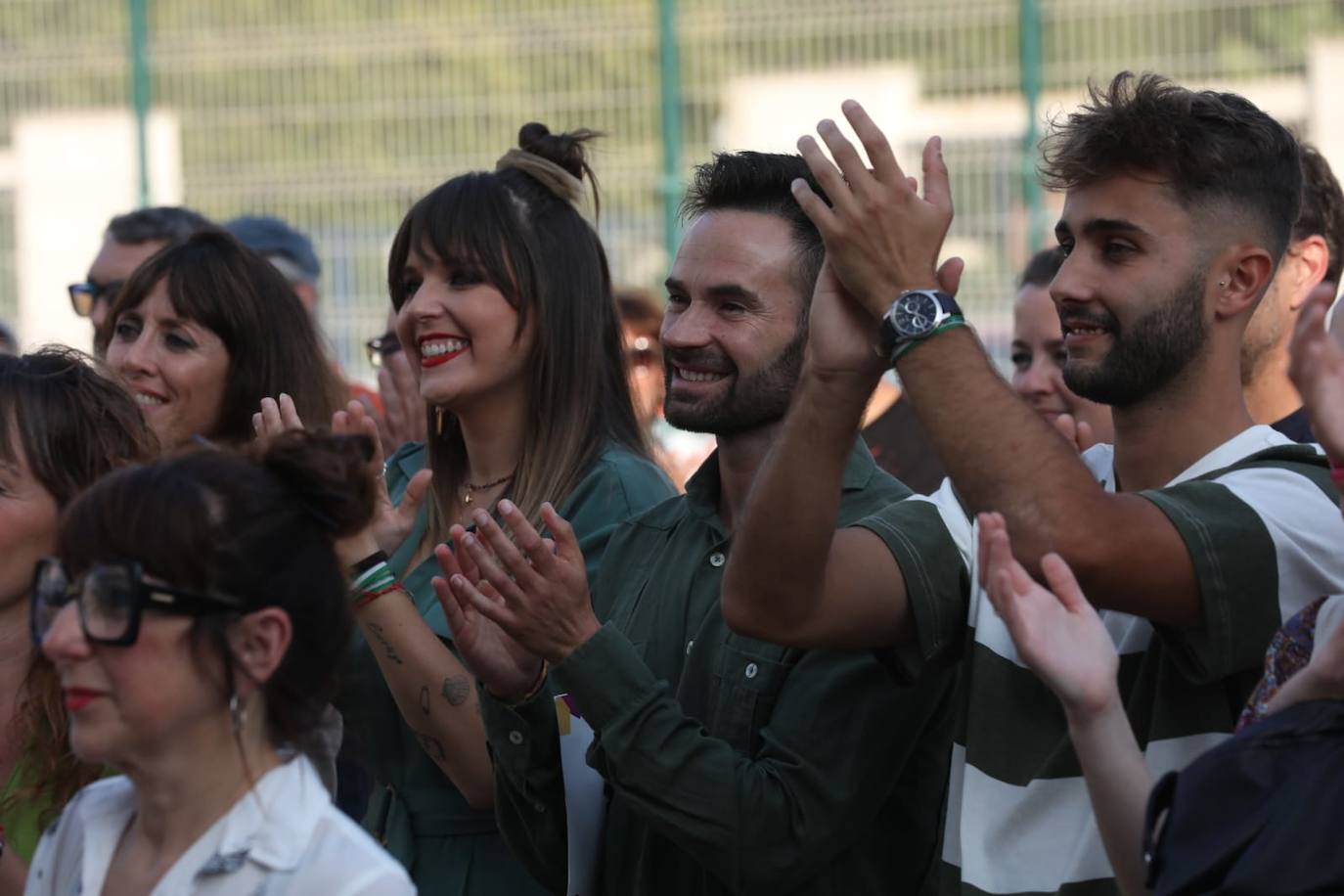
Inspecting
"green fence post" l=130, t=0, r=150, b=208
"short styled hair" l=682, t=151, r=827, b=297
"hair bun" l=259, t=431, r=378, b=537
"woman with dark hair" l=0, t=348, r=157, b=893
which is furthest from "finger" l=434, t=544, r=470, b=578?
"green fence post" l=130, t=0, r=150, b=208

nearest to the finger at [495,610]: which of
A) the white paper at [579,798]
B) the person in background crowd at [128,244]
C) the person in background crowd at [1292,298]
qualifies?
the white paper at [579,798]

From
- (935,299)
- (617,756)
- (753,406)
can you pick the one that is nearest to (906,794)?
(617,756)

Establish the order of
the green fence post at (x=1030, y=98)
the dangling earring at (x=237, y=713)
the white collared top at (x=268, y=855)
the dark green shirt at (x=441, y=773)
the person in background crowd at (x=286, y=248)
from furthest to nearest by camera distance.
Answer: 1. the green fence post at (x=1030, y=98)
2. the person in background crowd at (x=286, y=248)
3. the dark green shirt at (x=441, y=773)
4. the dangling earring at (x=237, y=713)
5. the white collared top at (x=268, y=855)

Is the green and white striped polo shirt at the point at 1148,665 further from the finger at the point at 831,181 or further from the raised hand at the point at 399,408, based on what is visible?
the raised hand at the point at 399,408

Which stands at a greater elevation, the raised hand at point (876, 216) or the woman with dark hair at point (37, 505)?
the raised hand at point (876, 216)

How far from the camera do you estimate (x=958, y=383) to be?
8.70ft

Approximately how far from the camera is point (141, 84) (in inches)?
554

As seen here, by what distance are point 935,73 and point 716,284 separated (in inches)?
367

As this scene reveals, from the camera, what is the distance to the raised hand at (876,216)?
8.88ft

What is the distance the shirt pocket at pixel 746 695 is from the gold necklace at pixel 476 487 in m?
1.07

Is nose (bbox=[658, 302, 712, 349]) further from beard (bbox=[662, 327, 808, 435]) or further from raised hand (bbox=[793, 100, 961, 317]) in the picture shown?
raised hand (bbox=[793, 100, 961, 317])

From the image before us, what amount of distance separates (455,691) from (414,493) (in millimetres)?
423

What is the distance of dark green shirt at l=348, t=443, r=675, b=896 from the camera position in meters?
3.68

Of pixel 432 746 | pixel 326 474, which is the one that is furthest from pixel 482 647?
pixel 326 474
